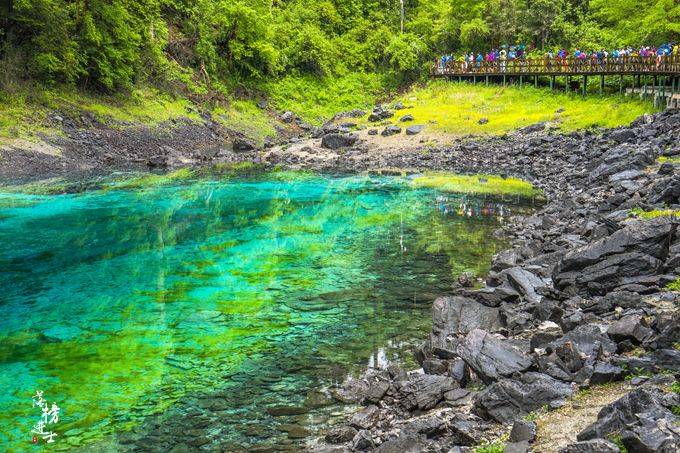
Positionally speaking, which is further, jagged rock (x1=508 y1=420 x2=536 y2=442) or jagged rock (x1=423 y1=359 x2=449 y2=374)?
jagged rock (x1=423 y1=359 x2=449 y2=374)

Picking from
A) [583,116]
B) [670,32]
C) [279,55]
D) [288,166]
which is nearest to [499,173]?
[583,116]

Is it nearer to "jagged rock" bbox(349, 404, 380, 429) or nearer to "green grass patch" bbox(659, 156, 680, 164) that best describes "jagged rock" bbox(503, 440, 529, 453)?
"jagged rock" bbox(349, 404, 380, 429)

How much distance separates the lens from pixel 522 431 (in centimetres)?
712

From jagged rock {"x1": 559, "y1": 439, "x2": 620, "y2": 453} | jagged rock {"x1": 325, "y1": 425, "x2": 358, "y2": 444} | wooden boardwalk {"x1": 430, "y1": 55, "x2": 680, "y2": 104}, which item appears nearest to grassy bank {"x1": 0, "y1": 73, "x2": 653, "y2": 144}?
wooden boardwalk {"x1": 430, "y1": 55, "x2": 680, "y2": 104}

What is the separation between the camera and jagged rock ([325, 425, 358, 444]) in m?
8.64

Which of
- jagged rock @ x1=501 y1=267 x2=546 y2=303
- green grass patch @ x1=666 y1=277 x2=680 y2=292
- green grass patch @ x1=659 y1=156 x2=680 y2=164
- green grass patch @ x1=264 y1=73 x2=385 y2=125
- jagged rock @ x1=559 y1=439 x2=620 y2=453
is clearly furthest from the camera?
green grass patch @ x1=264 y1=73 x2=385 y2=125

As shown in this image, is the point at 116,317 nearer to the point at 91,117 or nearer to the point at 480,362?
the point at 480,362

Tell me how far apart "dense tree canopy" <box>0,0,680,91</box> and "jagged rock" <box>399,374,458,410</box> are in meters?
39.7

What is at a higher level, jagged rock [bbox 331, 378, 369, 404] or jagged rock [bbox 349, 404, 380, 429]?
jagged rock [bbox 349, 404, 380, 429]

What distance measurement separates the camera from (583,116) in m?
43.3

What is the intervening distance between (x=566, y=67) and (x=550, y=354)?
1762 inches

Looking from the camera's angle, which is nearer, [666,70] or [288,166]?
[666,70]

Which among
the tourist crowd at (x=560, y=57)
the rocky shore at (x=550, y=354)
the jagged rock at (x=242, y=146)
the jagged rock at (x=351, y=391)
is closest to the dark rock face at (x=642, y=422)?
the rocky shore at (x=550, y=354)

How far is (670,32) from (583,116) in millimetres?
13721
